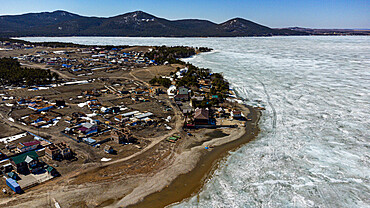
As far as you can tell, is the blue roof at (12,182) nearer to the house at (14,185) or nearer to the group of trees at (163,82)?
the house at (14,185)

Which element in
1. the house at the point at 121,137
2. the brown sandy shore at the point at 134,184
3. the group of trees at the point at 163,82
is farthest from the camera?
the group of trees at the point at 163,82

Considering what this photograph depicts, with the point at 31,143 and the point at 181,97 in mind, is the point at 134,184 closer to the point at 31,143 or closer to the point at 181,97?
the point at 31,143

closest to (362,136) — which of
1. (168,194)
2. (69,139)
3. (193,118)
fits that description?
(193,118)

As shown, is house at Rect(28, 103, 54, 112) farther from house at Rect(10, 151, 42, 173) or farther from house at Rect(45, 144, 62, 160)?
house at Rect(10, 151, 42, 173)

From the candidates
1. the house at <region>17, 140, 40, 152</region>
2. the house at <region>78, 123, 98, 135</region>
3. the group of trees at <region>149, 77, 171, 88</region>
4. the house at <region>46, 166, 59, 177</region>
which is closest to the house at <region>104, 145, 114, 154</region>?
the house at <region>46, 166, 59, 177</region>

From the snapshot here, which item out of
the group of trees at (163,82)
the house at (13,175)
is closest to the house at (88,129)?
the house at (13,175)
